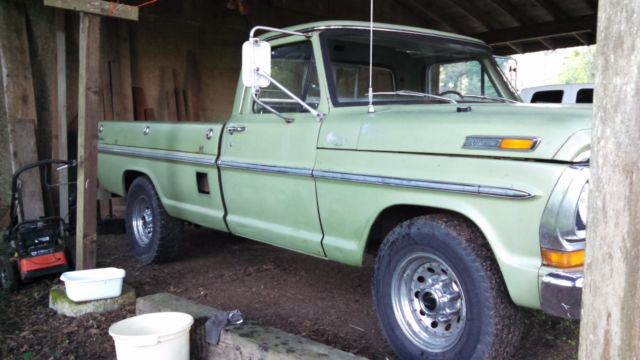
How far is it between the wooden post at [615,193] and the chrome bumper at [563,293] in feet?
1.61

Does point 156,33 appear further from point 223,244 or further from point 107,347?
point 107,347

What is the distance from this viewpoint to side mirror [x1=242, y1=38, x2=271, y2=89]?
127 inches

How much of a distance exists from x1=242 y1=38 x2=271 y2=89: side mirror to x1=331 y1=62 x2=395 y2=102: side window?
53cm

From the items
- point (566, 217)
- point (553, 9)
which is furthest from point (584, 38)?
point (566, 217)

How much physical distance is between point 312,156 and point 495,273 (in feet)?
4.34

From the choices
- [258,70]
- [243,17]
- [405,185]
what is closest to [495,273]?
[405,185]

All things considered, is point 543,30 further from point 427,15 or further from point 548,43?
point 427,15

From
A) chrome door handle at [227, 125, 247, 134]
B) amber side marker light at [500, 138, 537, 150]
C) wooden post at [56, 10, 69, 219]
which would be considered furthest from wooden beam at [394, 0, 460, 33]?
amber side marker light at [500, 138, 537, 150]

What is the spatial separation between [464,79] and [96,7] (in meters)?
2.92

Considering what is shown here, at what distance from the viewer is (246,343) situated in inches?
119

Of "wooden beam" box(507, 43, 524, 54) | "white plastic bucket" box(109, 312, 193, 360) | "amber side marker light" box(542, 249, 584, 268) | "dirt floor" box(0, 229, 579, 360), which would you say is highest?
"wooden beam" box(507, 43, 524, 54)

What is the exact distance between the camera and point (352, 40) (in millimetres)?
3699

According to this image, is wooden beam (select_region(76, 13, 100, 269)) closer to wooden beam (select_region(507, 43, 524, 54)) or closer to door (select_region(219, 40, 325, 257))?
door (select_region(219, 40, 325, 257))

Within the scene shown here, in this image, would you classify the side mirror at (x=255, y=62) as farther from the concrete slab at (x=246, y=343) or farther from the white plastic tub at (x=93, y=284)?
the white plastic tub at (x=93, y=284)
